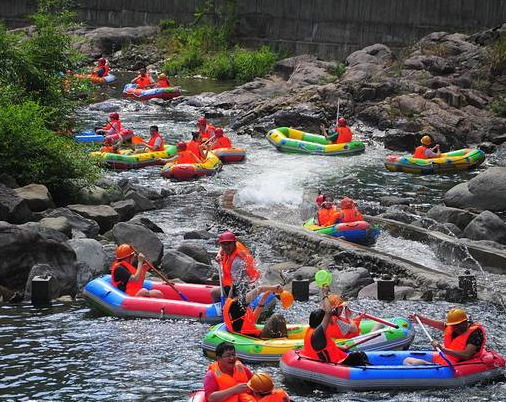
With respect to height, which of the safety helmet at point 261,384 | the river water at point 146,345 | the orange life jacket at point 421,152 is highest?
the safety helmet at point 261,384

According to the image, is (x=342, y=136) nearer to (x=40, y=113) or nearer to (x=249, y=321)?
(x=40, y=113)

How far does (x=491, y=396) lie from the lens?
12.6 metres

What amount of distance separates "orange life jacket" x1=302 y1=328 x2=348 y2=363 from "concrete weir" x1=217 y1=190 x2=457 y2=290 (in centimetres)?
459

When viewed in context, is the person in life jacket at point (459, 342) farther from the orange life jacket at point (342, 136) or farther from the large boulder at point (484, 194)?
the orange life jacket at point (342, 136)

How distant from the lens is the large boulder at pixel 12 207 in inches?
748

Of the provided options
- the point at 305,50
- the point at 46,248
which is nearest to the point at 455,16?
the point at 305,50

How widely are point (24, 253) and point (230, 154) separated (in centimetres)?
1387

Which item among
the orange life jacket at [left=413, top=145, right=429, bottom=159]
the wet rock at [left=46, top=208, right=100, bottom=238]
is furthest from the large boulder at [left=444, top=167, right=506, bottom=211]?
the wet rock at [left=46, top=208, right=100, bottom=238]

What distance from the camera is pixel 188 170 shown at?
27906 mm

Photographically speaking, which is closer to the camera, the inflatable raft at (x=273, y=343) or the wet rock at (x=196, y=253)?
the inflatable raft at (x=273, y=343)

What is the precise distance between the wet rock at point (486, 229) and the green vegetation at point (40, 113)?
862 cm

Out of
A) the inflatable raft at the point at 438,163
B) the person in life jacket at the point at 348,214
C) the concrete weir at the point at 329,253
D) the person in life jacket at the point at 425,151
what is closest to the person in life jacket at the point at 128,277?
the concrete weir at the point at 329,253

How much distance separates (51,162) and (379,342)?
34.6ft

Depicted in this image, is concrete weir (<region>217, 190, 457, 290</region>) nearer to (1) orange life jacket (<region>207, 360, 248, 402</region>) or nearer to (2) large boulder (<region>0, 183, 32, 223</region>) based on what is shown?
(2) large boulder (<region>0, 183, 32, 223</region>)
